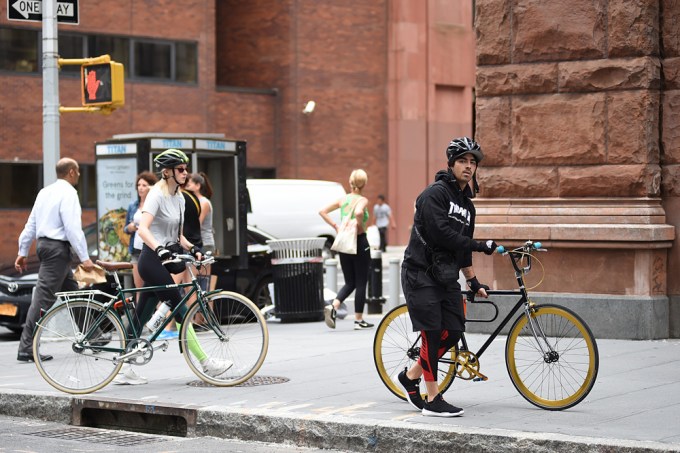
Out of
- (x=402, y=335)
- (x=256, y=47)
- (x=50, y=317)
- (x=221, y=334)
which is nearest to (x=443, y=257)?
(x=402, y=335)

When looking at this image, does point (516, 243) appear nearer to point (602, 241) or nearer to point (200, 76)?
point (602, 241)

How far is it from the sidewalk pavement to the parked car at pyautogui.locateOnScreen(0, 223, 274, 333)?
315cm

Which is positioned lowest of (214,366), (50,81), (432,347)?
(214,366)

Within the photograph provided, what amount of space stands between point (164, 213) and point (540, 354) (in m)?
3.73

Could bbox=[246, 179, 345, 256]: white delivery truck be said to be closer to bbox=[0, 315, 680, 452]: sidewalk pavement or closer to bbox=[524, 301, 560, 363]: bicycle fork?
bbox=[0, 315, 680, 452]: sidewalk pavement

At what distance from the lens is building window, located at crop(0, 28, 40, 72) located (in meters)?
36.0

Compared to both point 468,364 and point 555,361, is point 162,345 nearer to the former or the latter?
point 468,364

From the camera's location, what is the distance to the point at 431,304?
27.6ft

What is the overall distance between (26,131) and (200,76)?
608 cm

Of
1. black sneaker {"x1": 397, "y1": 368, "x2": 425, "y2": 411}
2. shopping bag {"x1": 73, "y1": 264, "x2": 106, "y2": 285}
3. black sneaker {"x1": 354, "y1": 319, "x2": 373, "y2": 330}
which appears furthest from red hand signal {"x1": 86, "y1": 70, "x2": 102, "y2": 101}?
black sneaker {"x1": 397, "y1": 368, "x2": 425, "y2": 411}

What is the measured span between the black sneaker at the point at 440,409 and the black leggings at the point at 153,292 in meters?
2.58

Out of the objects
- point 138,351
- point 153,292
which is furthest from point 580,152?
point 138,351

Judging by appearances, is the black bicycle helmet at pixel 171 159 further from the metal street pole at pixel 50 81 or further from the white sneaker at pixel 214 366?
the metal street pole at pixel 50 81

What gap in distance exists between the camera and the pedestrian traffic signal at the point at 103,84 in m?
15.1
